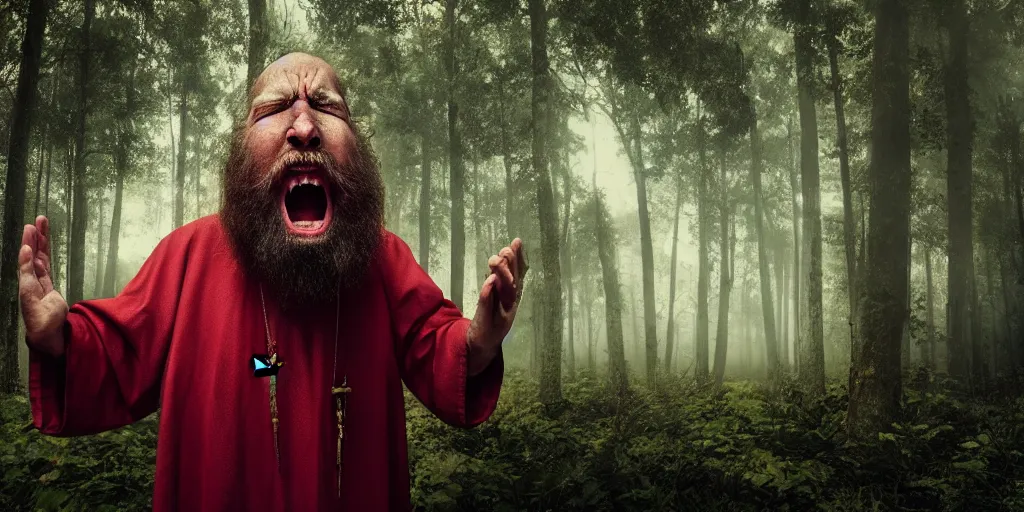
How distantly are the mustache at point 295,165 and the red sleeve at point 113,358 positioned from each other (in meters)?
0.46

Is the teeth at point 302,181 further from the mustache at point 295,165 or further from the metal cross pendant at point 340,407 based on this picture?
the metal cross pendant at point 340,407

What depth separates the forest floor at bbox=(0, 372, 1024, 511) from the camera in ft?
15.0

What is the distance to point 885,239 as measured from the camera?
6715 mm

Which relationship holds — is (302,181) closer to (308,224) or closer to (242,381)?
(308,224)

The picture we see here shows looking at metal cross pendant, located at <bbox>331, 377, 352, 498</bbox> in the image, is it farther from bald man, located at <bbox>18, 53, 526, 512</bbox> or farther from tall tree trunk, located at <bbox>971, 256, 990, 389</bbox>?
tall tree trunk, located at <bbox>971, 256, 990, 389</bbox>

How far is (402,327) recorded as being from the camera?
6.78ft

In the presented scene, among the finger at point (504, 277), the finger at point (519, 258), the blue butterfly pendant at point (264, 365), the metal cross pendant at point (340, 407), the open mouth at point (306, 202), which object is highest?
the open mouth at point (306, 202)

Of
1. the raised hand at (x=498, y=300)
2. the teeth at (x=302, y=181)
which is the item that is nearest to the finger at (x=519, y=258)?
the raised hand at (x=498, y=300)

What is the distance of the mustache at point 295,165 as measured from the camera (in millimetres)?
1849

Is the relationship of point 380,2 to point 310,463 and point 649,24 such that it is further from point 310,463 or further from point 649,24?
point 310,463

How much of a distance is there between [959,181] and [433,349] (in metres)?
13.5

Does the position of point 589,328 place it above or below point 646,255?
below

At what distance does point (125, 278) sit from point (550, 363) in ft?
114

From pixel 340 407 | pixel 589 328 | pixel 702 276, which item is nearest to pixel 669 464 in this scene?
pixel 340 407
